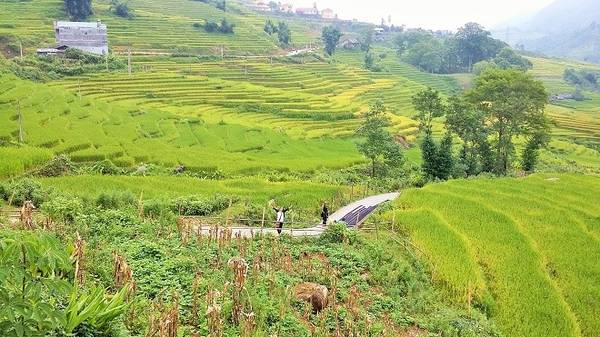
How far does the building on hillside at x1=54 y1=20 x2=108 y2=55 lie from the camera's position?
1984 inches

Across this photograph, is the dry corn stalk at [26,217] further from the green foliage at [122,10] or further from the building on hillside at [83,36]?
the green foliage at [122,10]

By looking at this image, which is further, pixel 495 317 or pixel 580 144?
pixel 580 144

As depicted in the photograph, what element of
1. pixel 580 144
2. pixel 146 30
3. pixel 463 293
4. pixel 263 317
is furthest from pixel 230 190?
pixel 146 30

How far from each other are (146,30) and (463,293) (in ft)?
184

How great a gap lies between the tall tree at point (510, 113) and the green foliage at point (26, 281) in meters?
26.9

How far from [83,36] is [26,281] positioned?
51340mm

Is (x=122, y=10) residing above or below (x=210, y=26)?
above

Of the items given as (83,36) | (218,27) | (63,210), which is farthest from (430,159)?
(218,27)

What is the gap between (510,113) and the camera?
28.3 m

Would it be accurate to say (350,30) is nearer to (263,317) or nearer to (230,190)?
(230,190)

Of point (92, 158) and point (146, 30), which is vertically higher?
point (146, 30)

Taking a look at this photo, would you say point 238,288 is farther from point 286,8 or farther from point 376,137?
point 286,8

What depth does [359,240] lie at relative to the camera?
1349cm

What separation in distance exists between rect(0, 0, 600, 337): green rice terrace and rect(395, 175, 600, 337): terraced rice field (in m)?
0.06
